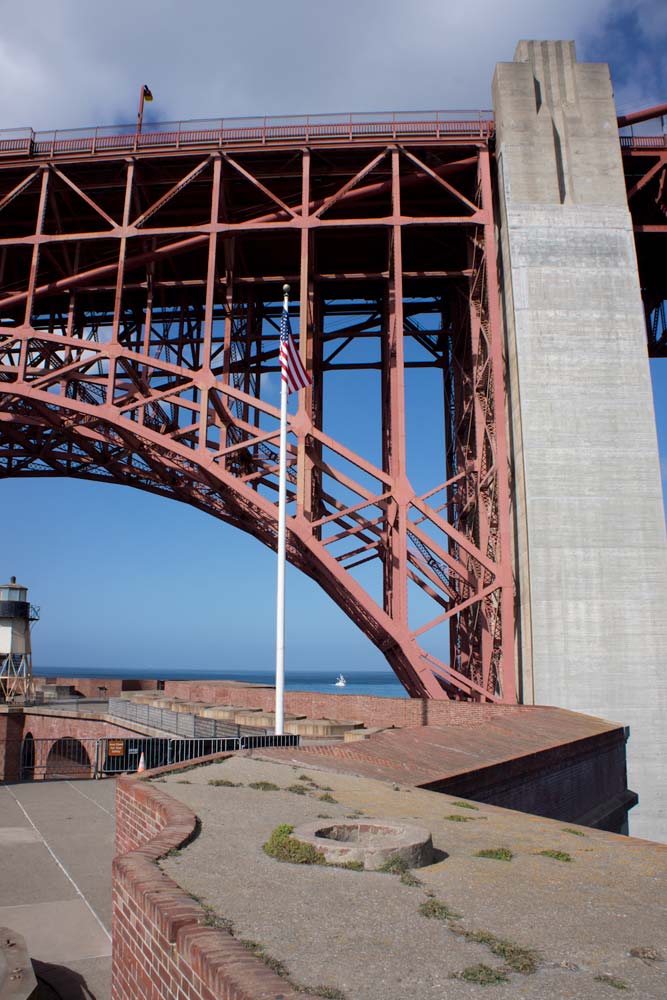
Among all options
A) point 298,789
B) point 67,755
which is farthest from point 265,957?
point 67,755

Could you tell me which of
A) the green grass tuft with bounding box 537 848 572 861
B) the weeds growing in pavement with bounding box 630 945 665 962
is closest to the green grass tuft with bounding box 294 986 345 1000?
the weeds growing in pavement with bounding box 630 945 665 962

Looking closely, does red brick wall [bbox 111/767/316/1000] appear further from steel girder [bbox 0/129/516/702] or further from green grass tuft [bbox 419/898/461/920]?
steel girder [bbox 0/129/516/702]

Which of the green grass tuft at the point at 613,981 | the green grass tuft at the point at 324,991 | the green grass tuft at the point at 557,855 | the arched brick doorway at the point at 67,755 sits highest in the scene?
the green grass tuft at the point at 324,991

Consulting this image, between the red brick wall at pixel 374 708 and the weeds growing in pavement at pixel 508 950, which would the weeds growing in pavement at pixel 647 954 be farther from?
the red brick wall at pixel 374 708

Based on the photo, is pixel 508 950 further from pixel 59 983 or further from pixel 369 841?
pixel 59 983

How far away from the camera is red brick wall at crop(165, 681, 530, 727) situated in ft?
66.5

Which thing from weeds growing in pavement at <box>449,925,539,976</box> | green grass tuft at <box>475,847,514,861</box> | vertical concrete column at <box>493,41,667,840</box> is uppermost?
vertical concrete column at <box>493,41,667,840</box>

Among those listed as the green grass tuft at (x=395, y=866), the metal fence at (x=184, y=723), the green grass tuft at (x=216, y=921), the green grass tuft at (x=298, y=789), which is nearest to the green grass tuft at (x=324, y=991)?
the green grass tuft at (x=216, y=921)

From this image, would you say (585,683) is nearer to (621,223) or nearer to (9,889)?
(621,223)

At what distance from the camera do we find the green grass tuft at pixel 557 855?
7662mm

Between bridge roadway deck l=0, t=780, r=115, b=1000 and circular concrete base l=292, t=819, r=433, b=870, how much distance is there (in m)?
2.22

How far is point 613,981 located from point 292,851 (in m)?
3.24

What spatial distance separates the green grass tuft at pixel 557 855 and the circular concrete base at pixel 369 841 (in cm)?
134

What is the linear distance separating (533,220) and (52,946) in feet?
78.1
